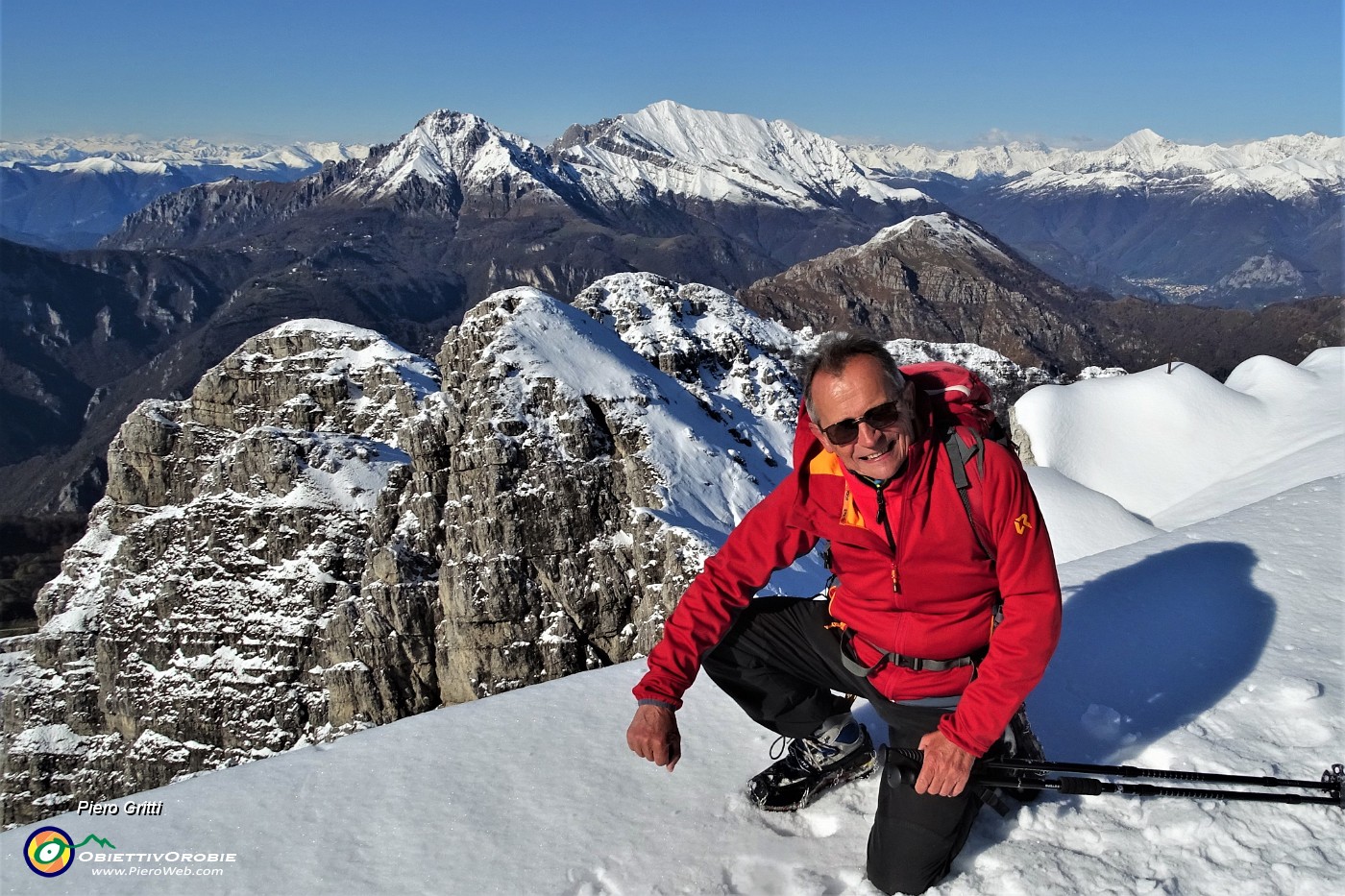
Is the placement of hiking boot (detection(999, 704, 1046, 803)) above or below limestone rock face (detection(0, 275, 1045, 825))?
above

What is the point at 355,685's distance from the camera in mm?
41094

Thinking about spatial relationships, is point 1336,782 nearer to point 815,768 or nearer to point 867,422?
point 815,768

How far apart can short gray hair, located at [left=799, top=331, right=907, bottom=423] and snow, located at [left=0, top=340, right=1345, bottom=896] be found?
8.71ft

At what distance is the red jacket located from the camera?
3.89 m

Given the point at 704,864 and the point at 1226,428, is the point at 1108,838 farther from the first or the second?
the point at 1226,428

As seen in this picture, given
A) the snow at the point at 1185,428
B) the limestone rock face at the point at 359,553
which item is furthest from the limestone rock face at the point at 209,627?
the snow at the point at 1185,428

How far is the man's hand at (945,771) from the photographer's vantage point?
3.86 m

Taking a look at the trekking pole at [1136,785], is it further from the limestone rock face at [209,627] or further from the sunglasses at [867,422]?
the limestone rock face at [209,627]

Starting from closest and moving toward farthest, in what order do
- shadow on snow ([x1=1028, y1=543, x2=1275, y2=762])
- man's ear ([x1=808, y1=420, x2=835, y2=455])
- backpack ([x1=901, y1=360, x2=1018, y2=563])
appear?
backpack ([x1=901, y1=360, x2=1018, y2=563]), man's ear ([x1=808, y1=420, x2=835, y2=455]), shadow on snow ([x1=1028, y1=543, x2=1275, y2=762])

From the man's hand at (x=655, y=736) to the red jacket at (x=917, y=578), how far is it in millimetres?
96

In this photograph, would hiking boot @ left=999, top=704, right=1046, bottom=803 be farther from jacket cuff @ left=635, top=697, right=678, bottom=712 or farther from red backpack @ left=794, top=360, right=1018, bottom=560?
jacket cuff @ left=635, top=697, right=678, bottom=712

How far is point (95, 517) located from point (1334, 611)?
62.2 meters

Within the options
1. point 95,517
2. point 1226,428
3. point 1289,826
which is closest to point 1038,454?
point 1226,428

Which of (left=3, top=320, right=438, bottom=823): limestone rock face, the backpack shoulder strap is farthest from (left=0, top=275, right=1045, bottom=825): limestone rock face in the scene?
the backpack shoulder strap
